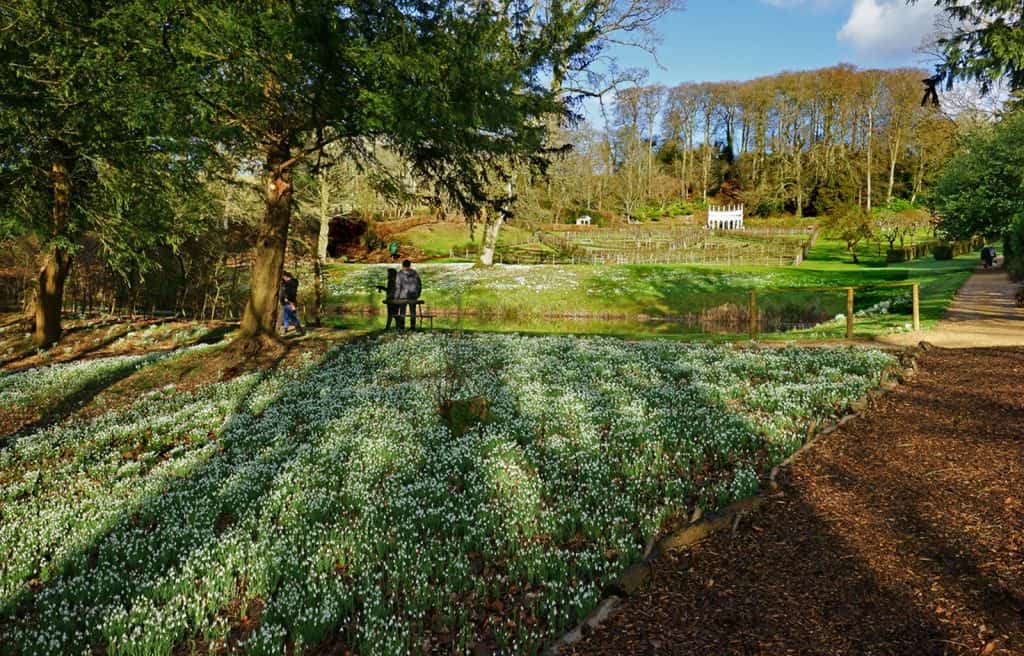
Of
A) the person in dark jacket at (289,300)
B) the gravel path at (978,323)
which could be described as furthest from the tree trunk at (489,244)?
the gravel path at (978,323)

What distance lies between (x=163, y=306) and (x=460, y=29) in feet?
88.6

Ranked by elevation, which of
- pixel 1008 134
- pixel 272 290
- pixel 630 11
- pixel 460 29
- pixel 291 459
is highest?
pixel 630 11

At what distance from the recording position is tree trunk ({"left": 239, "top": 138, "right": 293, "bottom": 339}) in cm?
1495

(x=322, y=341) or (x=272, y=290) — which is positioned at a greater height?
(x=272, y=290)

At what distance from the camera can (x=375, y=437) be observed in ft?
29.7

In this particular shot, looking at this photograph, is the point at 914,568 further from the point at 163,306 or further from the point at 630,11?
the point at 630,11

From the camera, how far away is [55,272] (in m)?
19.7

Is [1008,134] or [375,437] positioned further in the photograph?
[1008,134]

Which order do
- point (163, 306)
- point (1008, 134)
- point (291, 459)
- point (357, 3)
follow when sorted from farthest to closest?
1. point (1008, 134)
2. point (163, 306)
3. point (357, 3)
4. point (291, 459)

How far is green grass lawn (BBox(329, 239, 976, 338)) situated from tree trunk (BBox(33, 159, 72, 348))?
16.3 metres

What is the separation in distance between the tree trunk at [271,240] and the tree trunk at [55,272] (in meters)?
7.13

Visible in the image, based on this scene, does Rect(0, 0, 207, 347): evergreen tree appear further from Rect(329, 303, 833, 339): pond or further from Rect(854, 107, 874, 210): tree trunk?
Rect(854, 107, 874, 210): tree trunk

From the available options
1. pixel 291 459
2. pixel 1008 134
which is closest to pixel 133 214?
pixel 291 459

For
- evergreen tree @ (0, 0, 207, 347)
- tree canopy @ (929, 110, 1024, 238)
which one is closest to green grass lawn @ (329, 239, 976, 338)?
tree canopy @ (929, 110, 1024, 238)
